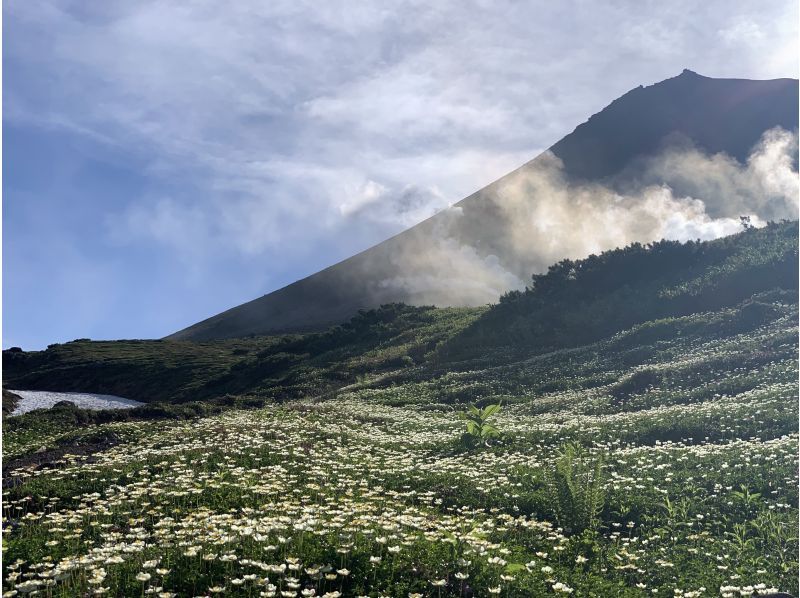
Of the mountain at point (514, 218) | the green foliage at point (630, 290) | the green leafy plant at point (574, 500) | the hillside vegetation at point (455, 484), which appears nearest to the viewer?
the hillside vegetation at point (455, 484)

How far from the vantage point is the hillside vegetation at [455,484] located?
8.39 m

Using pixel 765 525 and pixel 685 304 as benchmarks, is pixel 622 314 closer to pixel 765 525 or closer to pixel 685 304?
pixel 685 304

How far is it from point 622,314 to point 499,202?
389ft

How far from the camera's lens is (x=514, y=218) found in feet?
522

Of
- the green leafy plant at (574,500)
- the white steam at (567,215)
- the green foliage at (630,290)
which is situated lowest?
the green leafy plant at (574,500)

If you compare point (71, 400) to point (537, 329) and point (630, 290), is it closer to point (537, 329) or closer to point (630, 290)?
point (537, 329)

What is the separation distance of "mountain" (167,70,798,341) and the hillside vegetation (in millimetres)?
86324

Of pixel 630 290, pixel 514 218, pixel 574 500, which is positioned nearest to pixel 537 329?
pixel 630 290

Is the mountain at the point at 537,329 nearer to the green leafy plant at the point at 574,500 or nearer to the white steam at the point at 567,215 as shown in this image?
the green leafy plant at the point at 574,500

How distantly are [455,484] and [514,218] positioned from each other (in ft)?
489

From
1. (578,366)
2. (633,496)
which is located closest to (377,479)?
(633,496)

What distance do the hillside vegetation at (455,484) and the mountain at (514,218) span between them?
8632 centimetres

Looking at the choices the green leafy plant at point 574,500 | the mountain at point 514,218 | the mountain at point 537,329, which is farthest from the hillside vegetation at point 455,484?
the mountain at point 514,218

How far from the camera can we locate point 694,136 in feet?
573
